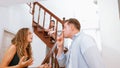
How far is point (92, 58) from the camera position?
4.22 feet

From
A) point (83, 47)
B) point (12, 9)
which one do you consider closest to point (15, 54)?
point (83, 47)

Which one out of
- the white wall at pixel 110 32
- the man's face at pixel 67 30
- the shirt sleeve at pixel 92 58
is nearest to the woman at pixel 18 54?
the man's face at pixel 67 30

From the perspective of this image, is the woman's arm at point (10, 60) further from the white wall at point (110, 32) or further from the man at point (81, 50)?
the white wall at point (110, 32)

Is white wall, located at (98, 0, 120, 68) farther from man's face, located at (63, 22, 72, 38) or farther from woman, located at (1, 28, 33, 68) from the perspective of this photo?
woman, located at (1, 28, 33, 68)

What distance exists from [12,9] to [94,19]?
246 centimetres

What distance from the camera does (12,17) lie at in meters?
3.65

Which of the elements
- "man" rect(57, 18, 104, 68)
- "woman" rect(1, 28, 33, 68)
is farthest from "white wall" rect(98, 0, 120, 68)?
"woman" rect(1, 28, 33, 68)

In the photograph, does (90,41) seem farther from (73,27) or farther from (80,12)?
(80,12)

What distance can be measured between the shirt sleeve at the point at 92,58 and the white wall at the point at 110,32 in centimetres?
55

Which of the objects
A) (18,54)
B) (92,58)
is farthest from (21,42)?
(92,58)

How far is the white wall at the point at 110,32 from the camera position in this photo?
1796 millimetres

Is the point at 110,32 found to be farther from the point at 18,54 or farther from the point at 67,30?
the point at 18,54

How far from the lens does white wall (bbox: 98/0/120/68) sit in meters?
1.80

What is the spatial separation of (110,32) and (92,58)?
696 mm
